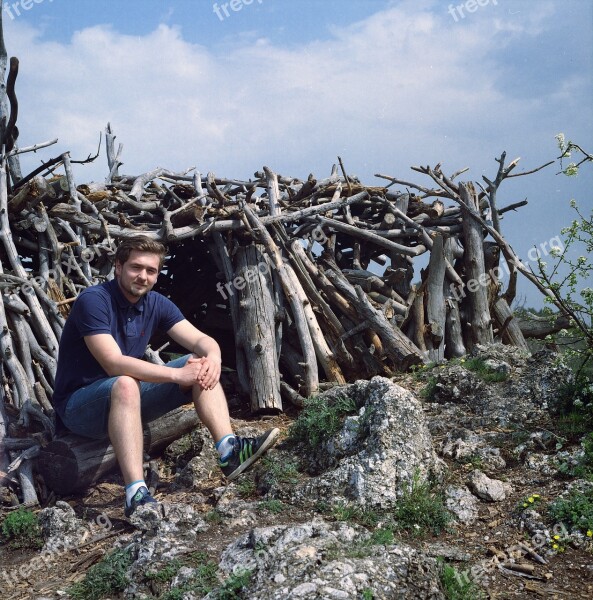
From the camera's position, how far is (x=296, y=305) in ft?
24.1

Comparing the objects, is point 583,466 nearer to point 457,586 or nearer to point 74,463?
point 457,586

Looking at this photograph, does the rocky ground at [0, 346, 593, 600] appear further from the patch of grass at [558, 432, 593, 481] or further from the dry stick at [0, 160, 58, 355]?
the dry stick at [0, 160, 58, 355]

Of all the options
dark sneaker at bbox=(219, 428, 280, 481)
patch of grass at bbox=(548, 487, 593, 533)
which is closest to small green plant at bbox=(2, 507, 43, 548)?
dark sneaker at bbox=(219, 428, 280, 481)

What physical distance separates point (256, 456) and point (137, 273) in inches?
57.2

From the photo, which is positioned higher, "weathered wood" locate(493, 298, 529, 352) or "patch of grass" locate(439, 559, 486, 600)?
"weathered wood" locate(493, 298, 529, 352)

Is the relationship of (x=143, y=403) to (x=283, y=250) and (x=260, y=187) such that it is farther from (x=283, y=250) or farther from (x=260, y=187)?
(x=260, y=187)

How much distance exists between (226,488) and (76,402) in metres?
1.15

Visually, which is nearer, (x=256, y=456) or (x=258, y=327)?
(x=256, y=456)

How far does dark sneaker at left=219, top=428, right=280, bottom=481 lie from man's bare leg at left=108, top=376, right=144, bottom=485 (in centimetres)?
59

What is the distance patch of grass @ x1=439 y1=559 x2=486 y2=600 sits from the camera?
136 inches

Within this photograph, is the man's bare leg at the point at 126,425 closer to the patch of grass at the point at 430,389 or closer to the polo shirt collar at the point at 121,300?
the polo shirt collar at the point at 121,300

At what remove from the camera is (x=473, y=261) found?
8.75 meters

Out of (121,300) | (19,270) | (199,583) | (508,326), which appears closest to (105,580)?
(199,583)

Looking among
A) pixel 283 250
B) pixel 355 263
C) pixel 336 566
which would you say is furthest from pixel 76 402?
pixel 355 263
